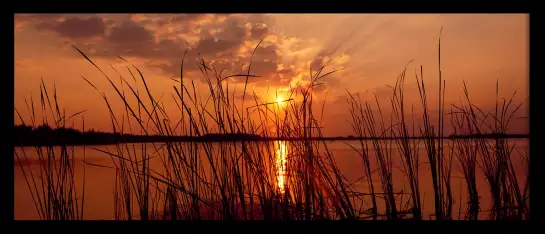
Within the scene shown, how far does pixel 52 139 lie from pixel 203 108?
603 millimetres

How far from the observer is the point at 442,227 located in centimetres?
93

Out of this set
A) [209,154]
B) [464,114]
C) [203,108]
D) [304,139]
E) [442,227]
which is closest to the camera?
[442,227]

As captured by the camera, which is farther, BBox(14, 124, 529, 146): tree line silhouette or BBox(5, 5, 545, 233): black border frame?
BBox(14, 124, 529, 146): tree line silhouette

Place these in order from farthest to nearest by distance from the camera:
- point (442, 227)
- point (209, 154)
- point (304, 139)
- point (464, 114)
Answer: point (464, 114)
point (304, 139)
point (209, 154)
point (442, 227)

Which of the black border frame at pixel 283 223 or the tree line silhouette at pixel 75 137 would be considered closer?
the black border frame at pixel 283 223

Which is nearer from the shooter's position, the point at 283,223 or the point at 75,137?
the point at 283,223

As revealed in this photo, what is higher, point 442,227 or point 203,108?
point 203,108

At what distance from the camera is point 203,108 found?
1.67 metres
